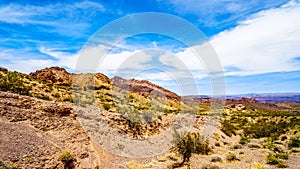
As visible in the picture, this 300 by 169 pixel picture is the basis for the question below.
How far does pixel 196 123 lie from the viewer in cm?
2667

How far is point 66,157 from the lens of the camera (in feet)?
37.4

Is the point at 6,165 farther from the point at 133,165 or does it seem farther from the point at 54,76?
the point at 54,76

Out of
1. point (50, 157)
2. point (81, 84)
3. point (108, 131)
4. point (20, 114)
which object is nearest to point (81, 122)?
point (108, 131)

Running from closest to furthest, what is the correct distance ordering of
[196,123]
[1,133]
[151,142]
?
[1,133] → [151,142] → [196,123]

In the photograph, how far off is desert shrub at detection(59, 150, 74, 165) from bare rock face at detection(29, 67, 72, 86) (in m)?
23.3

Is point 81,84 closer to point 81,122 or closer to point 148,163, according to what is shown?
point 81,122

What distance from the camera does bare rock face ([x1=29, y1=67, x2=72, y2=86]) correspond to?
3378cm

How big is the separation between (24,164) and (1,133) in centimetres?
207

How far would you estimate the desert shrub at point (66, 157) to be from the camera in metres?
11.3

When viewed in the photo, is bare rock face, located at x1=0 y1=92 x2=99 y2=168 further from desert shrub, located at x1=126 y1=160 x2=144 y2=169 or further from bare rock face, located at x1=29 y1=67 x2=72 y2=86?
bare rock face, located at x1=29 y1=67 x2=72 y2=86

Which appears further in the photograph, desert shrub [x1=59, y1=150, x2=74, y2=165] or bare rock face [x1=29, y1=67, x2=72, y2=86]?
bare rock face [x1=29, y1=67, x2=72, y2=86]

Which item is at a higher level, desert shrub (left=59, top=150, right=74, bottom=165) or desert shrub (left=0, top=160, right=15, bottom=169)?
desert shrub (left=0, top=160, right=15, bottom=169)

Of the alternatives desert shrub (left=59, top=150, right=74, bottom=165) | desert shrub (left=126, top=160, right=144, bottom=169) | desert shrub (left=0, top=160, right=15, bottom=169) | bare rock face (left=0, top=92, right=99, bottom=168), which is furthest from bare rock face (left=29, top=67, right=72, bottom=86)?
desert shrub (left=0, top=160, right=15, bottom=169)

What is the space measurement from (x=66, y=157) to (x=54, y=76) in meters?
25.6
